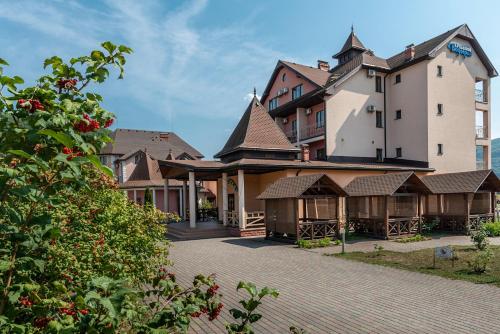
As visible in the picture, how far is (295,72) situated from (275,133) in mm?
9738

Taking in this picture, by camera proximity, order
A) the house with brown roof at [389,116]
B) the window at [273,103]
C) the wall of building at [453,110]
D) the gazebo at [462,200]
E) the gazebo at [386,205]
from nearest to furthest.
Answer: the gazebo at [386,205] → the gazebo at [462,200] → the house with brown roof at [389,116] → the wall of building at [453,110] → the window at [273,103]

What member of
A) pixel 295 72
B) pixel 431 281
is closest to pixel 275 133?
pixel 295 72

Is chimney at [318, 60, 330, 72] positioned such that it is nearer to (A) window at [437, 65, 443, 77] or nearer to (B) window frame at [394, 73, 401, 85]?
(B) window frame at [394, 73, 401, 85]

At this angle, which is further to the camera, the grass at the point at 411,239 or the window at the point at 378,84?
the window at the point at 378,84

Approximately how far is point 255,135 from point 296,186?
7385 millimetres

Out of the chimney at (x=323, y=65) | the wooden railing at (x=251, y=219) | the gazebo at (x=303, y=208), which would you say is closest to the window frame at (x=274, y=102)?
the chimney at (x=323, y=65)

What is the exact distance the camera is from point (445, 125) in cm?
2845

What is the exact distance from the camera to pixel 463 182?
2061 centimetres

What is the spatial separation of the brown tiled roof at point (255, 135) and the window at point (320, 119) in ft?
15.9

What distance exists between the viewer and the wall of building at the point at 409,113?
91.2 feet

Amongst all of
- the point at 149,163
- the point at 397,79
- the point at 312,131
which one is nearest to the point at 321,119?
the point at 312,131

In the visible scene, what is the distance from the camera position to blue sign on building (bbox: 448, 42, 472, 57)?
29.0 m

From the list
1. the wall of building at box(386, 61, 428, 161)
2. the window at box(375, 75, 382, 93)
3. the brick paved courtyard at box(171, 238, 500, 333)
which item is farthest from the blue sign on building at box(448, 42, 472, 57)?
the brick paved courtyard at box(171, 238, 500, 333)

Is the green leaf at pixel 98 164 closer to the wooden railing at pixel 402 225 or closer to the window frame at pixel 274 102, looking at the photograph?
the wooden railing at pixel 402 225
